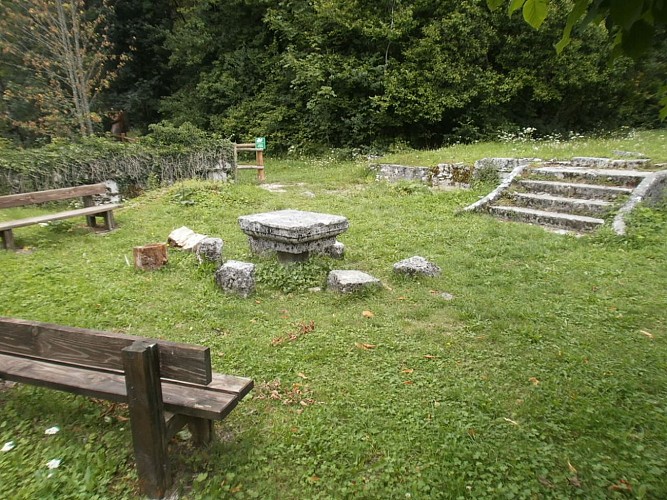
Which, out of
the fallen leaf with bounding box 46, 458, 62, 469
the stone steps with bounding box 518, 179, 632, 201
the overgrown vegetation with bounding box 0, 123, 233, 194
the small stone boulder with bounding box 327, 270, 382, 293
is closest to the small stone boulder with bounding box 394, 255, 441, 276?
the small stone boulder with bounding box 327, 270, 382, 293

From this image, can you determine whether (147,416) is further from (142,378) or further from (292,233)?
(292,233)

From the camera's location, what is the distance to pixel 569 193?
830 cm

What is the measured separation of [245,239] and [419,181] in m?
5.86

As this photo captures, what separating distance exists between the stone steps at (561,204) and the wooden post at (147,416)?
7.40m

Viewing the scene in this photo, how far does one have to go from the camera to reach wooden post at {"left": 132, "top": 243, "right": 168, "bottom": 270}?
5508 millimetres

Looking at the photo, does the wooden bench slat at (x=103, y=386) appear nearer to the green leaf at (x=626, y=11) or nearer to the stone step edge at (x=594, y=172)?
the green leaf at (x=626, y=11)

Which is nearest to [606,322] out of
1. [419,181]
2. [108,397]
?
[108,397]

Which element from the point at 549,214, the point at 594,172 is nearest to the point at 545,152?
the point at 594,172

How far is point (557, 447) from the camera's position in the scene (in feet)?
8.41

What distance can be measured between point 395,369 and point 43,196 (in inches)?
264

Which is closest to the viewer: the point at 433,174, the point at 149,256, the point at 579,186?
the point at 149,256

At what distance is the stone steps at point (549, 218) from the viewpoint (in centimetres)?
714

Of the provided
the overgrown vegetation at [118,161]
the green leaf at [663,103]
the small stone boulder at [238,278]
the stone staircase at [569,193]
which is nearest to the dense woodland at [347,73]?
the overgrown vegetation at [118,161]

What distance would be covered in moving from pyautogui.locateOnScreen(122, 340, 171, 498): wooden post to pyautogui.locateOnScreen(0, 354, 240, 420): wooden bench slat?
0.19 metres
